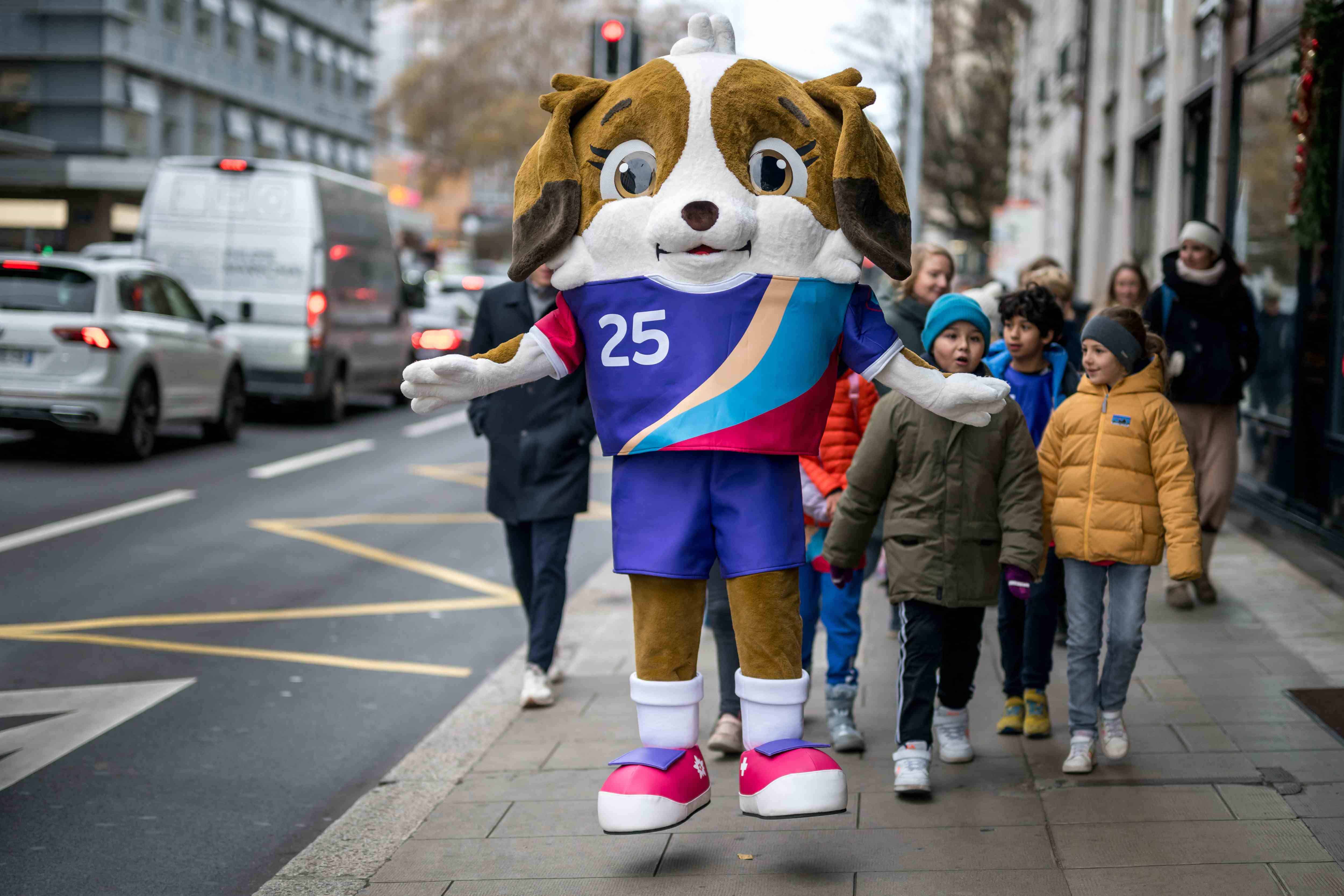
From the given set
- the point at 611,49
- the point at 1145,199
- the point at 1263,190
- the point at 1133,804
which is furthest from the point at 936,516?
the point at 1145,199

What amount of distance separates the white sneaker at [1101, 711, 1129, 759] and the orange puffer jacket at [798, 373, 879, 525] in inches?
47.0

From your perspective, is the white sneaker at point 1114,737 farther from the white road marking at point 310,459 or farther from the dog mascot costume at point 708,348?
the white road marking at point 310,459

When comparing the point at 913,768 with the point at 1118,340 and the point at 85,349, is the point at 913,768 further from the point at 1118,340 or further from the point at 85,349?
the point at 85,349

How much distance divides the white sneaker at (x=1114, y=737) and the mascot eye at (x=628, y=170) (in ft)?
7.85

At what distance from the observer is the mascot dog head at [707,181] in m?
3.98

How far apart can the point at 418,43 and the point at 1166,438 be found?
253 ft

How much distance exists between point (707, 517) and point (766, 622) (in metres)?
0.33

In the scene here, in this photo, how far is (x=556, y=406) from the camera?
6.09 metres

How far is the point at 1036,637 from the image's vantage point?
5.32m

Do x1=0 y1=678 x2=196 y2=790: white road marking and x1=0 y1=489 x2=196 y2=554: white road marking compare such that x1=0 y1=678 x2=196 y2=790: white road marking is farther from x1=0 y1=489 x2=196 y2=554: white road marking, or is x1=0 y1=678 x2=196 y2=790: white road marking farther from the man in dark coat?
x1=0 y1=489 x2=196 y2=554: white road marking

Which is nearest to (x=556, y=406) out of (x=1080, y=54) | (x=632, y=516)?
(x=632, y=516)

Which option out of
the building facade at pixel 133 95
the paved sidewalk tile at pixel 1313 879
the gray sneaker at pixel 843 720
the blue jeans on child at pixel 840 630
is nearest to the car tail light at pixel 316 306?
the blue jeans on child at pixel 840 630

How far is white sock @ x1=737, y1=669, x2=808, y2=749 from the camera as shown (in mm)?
4039

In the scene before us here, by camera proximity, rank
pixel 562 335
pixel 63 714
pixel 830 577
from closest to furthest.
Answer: pixel 562 335, pixel 830 577, pixel 63 714
